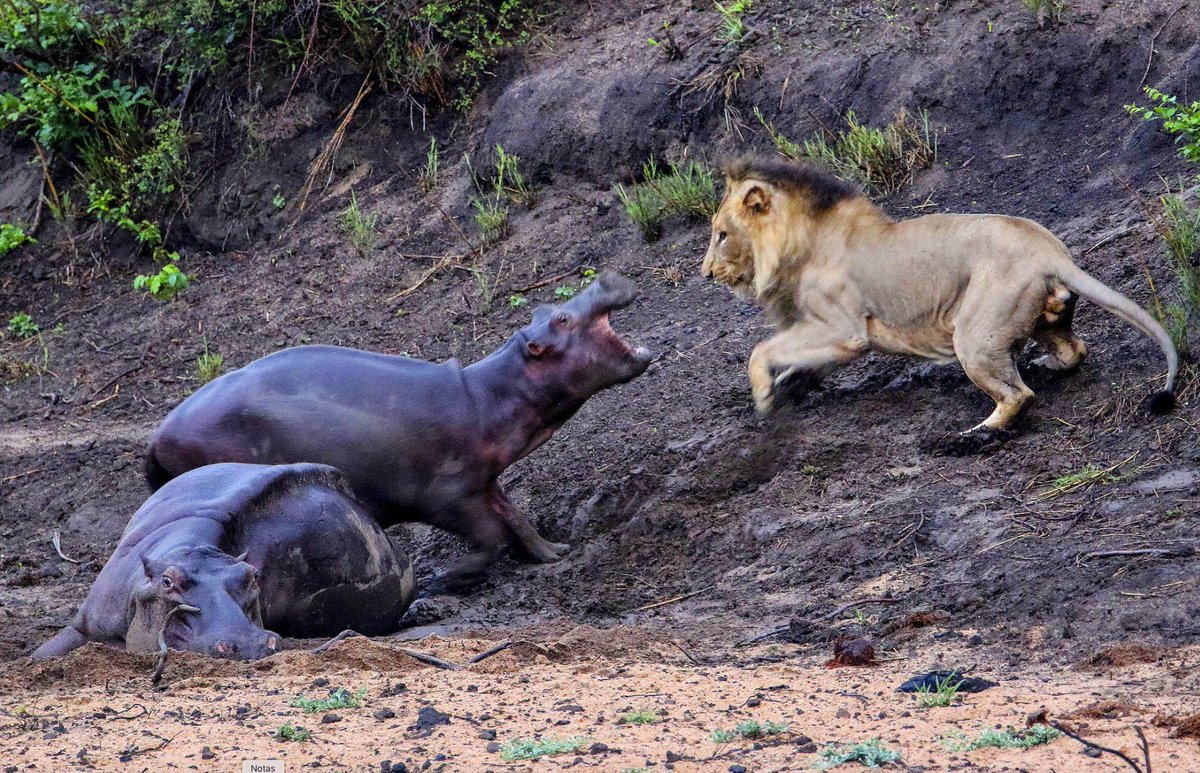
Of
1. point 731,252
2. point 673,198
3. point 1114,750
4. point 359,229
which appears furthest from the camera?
point 359,229

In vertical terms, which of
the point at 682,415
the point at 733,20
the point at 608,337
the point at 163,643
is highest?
the point at 733,20

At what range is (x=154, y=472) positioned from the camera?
7.95m

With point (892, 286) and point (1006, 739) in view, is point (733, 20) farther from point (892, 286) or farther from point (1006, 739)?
point (1006, 739)

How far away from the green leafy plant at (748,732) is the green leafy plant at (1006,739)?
452 millimetres

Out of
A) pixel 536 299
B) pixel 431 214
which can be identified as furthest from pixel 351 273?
pixel 536 299

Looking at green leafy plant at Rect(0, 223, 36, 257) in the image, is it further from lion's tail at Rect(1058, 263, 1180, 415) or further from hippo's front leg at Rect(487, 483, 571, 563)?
lion's tail at Rect(1058, 263, 1180, 415)

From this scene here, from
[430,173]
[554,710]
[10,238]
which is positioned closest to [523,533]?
[554,710]

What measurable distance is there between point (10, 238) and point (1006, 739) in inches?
468

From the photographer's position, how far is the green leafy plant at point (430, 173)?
1272cm

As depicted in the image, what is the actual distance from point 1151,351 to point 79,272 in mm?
9498

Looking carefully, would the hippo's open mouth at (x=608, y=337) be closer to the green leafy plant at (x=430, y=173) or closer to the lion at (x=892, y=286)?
the lion at (x=892, y=286)

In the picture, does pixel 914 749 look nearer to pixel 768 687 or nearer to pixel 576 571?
pixel 768 687

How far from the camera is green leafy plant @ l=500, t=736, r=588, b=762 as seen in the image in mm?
4020

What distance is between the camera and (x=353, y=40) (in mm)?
13211
